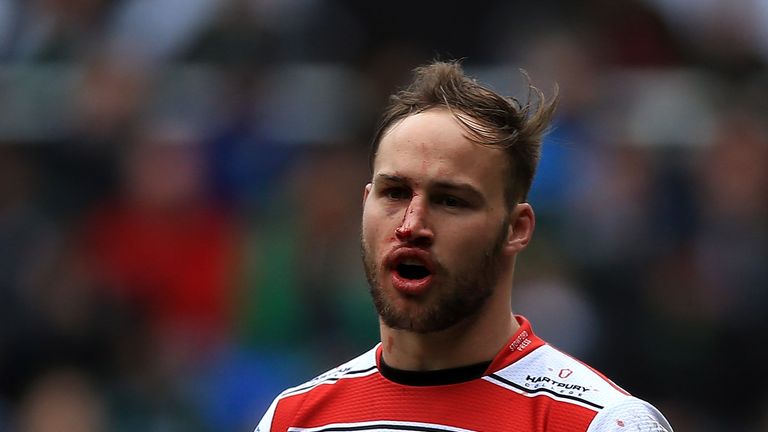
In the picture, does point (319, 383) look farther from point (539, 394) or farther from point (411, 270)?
point (539, 394)

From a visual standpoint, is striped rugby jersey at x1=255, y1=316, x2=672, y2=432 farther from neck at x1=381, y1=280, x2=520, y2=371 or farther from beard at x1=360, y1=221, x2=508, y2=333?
beard at x1=360, y1=221, x2=508, y2=333

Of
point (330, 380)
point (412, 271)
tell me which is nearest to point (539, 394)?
point (412, 271)

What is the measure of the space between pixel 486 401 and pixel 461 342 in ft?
0.68

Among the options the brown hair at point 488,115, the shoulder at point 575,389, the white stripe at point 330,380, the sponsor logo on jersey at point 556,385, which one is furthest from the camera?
the white stripe at point 330,380

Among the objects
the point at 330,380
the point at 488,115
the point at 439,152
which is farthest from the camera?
the point at 330,380

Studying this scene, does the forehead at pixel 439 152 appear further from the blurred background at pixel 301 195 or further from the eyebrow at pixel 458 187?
the blurred background at pixel 301 195

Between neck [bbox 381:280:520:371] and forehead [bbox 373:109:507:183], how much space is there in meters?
0.38

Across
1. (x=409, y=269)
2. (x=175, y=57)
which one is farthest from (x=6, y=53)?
(x=409, y=269)

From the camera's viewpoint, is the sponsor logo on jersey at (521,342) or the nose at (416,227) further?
the sponsor logo on jersey at (521,342)

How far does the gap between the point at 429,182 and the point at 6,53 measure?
22.0 feet

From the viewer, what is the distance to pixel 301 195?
30.3 ft

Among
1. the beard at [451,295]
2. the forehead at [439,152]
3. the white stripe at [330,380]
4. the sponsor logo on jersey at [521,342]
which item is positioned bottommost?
the white stripe at [330,380]

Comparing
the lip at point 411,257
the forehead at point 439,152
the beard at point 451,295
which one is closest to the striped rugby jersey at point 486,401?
the beard at point 451,295

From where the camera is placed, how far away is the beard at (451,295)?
4066 millimetres
